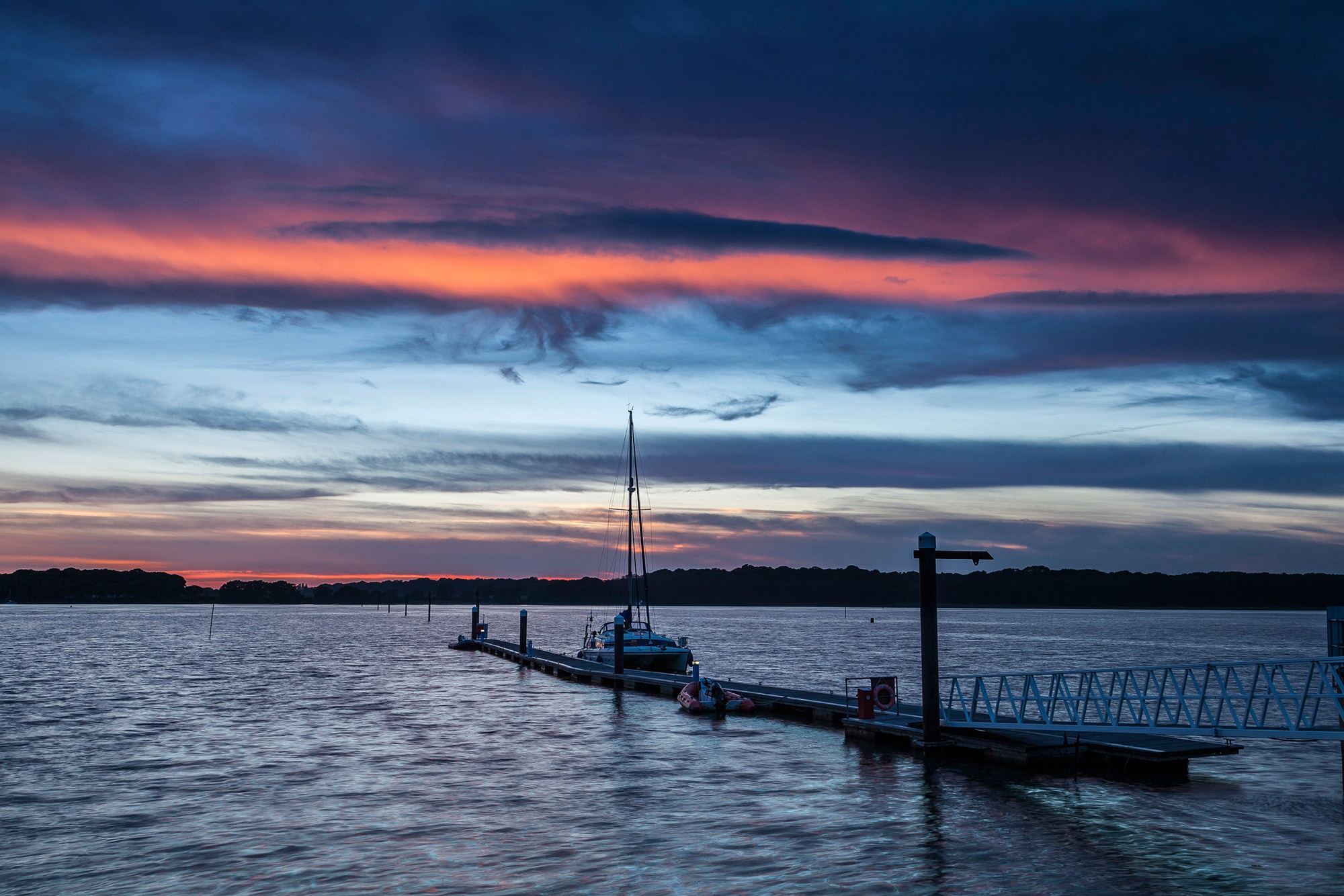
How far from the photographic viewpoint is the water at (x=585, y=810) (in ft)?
54.6

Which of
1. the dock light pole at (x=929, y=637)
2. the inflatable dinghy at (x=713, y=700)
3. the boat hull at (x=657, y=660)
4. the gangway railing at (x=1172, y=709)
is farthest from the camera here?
the boat hull at (x=657, y=660)

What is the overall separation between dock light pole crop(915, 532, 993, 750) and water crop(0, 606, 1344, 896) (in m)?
1.16

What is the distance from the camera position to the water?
1664 centimetres

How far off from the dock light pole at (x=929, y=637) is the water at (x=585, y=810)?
116cm

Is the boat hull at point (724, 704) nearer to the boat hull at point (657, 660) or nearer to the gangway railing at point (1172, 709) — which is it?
the gangway railing at point (1172, 709)

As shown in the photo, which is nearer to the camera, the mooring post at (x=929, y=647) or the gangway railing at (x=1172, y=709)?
the gangway railing at (x=1172, y=709)

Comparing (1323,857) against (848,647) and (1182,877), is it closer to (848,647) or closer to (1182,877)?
(1182,877)

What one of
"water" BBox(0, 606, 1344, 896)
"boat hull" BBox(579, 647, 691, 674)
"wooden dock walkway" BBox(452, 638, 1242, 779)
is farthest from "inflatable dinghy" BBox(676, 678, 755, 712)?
"boat hull" BBox(579, 647, 691, 674)

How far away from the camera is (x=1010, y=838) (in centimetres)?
1872

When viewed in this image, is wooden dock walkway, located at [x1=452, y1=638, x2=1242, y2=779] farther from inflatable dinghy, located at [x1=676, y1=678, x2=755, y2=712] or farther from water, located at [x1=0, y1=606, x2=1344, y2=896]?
inflatable dinghy, located at [x1=676, y1=678, x2=755, y2=712]

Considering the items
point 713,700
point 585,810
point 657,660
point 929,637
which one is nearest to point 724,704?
point 713,700

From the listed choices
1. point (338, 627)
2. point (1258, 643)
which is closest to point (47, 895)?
point (1258, 643)

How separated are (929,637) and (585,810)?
9.89 metres

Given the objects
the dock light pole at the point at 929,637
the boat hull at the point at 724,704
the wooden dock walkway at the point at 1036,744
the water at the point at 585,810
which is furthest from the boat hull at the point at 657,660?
the dock light pole at the point at 929,637
